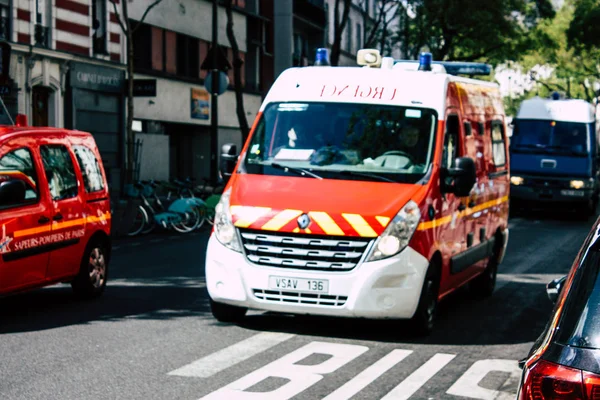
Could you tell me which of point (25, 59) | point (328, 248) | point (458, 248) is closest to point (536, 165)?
point (25, 59)

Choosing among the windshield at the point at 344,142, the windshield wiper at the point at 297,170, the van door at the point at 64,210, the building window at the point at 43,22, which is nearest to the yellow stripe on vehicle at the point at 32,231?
the van door at the point at 64,210

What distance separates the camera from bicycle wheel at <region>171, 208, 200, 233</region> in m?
21.3

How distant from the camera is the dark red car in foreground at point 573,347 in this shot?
11.1ft

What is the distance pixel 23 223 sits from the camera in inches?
391

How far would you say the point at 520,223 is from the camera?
2586 centimetres

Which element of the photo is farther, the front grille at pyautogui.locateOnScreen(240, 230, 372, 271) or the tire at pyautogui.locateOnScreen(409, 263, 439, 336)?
the tire at pyautogui.locateOnScreen(409, 263, 439, 336)

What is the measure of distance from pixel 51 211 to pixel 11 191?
99cm

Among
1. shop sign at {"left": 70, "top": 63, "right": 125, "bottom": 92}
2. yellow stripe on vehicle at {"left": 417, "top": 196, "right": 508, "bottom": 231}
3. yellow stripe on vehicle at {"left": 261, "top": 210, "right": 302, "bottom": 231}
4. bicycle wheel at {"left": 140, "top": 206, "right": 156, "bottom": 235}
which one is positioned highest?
shop sign at {"left": 70, "top": 63, "right": 125, "bottom": 92}

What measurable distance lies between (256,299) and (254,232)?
21.1 inches

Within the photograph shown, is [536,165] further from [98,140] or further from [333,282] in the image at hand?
[333,282]

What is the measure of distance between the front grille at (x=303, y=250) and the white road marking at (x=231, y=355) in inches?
23.9

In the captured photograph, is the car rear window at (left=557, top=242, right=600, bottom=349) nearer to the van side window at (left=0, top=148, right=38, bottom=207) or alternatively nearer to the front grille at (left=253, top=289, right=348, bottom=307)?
the front grille at (left=253, top=289, right=348, bottom=307)

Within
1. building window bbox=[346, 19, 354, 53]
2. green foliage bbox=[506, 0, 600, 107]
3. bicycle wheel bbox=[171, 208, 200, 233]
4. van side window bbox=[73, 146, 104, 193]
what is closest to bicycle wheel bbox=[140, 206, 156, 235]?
bicycle wheel bbox=[171, 208, 200, 233]

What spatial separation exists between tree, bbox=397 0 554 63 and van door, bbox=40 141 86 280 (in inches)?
1457
